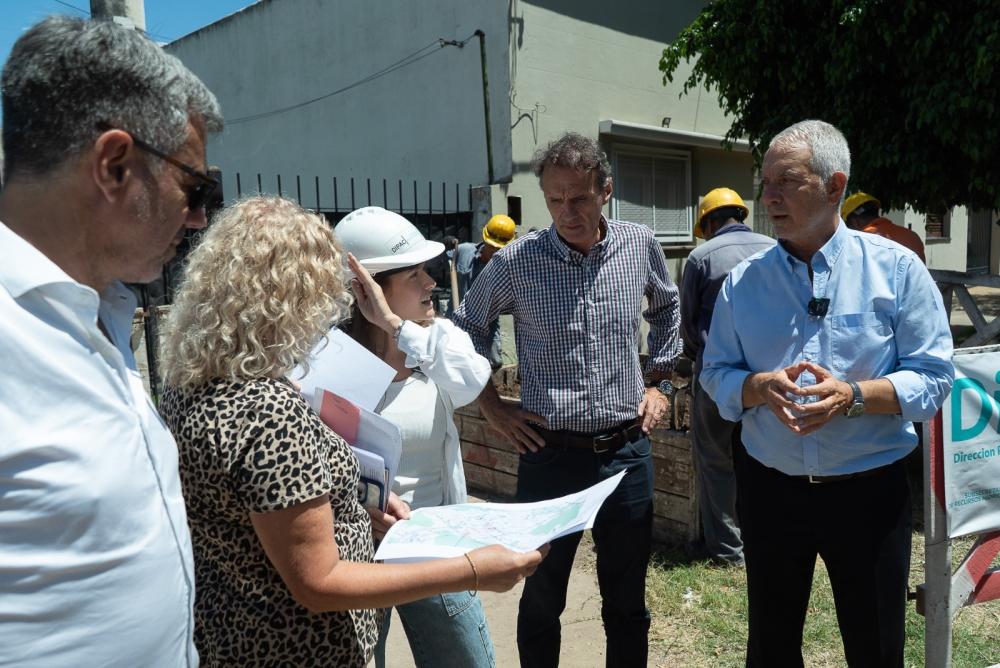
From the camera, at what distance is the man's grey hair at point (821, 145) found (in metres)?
2.24

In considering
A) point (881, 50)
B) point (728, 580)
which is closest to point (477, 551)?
point (728, 580)

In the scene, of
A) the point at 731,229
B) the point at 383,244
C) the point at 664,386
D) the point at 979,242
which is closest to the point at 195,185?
the point at 383,244

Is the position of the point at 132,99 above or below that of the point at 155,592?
above

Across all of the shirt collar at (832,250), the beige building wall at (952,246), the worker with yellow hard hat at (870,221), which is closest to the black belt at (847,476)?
the shirt collar at (832,250)

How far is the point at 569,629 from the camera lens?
3.62m

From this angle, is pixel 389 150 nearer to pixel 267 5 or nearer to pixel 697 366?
pixel 267 5

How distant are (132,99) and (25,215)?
231 millimetres

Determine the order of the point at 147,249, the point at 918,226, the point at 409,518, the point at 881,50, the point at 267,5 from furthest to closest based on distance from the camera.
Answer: the point at 918,226 < the point at 267,5 < the point at 881,50 < the point at 409,518 < the point at 147,249

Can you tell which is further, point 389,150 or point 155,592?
point 389,150

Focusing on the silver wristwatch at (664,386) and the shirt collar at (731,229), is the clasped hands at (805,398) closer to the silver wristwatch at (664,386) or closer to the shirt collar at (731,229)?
the silver wristwatch at (664,386)

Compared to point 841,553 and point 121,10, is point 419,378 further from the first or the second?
point 121,10

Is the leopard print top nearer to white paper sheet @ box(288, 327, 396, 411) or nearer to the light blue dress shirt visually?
white paper sheet @ box(288, 327, 396, 411)

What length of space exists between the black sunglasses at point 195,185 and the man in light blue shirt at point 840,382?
64.2 inches

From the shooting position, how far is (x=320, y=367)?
1.90 m
